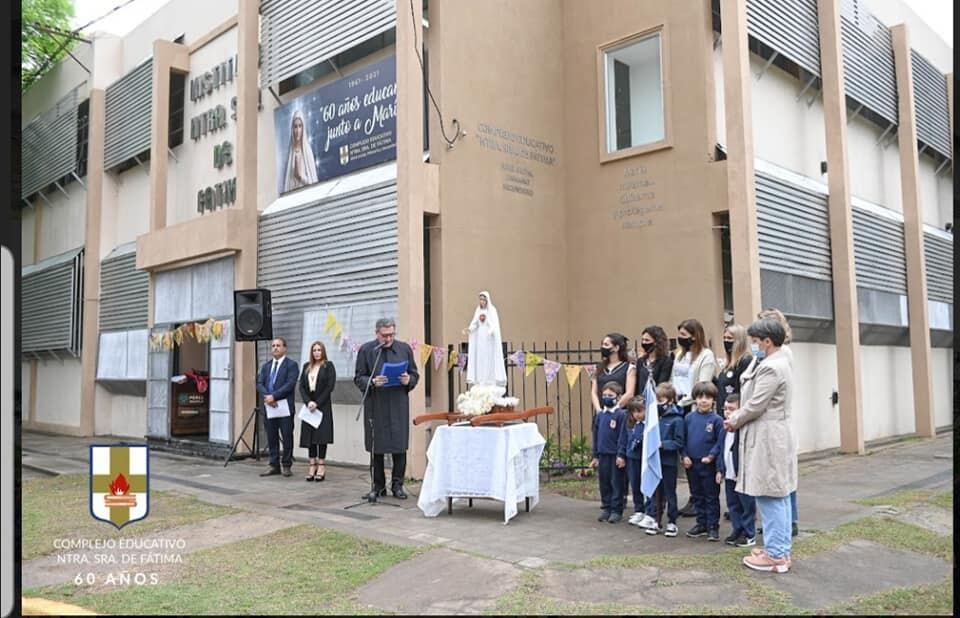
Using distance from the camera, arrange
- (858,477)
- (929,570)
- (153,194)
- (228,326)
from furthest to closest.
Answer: (153,194) < (228,326) < (858,477) < (929,570)

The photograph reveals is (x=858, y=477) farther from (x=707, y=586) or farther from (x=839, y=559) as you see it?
(x=707, y=586)

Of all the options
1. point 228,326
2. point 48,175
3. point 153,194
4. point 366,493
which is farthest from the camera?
point 48,175

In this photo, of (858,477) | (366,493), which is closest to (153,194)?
(366,493)

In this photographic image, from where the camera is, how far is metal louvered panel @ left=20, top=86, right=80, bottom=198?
19281mm

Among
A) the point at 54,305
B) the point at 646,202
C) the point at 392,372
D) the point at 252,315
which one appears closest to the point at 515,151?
Result: the point at 646,202

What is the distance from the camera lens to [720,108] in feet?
38.7

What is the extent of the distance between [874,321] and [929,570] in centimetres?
900

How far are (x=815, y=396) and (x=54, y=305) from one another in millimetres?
16873

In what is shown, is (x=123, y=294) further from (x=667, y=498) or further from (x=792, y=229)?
(x=667, y=498)

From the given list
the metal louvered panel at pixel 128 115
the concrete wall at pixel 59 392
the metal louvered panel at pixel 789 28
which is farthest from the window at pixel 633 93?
the concrete wall at pixel 59 392

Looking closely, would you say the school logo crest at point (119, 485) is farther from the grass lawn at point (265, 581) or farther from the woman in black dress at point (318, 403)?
the woman in black dress at point (318, 403)

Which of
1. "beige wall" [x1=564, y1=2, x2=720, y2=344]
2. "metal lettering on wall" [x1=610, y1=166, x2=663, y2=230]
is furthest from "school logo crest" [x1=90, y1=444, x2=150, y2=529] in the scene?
"metal lettering on wall" [x1=610, y1=166, x2=663, y2=230]

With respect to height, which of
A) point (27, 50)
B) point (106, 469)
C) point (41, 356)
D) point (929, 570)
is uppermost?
point (27, 50)

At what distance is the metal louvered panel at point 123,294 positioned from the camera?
53.7 ft
